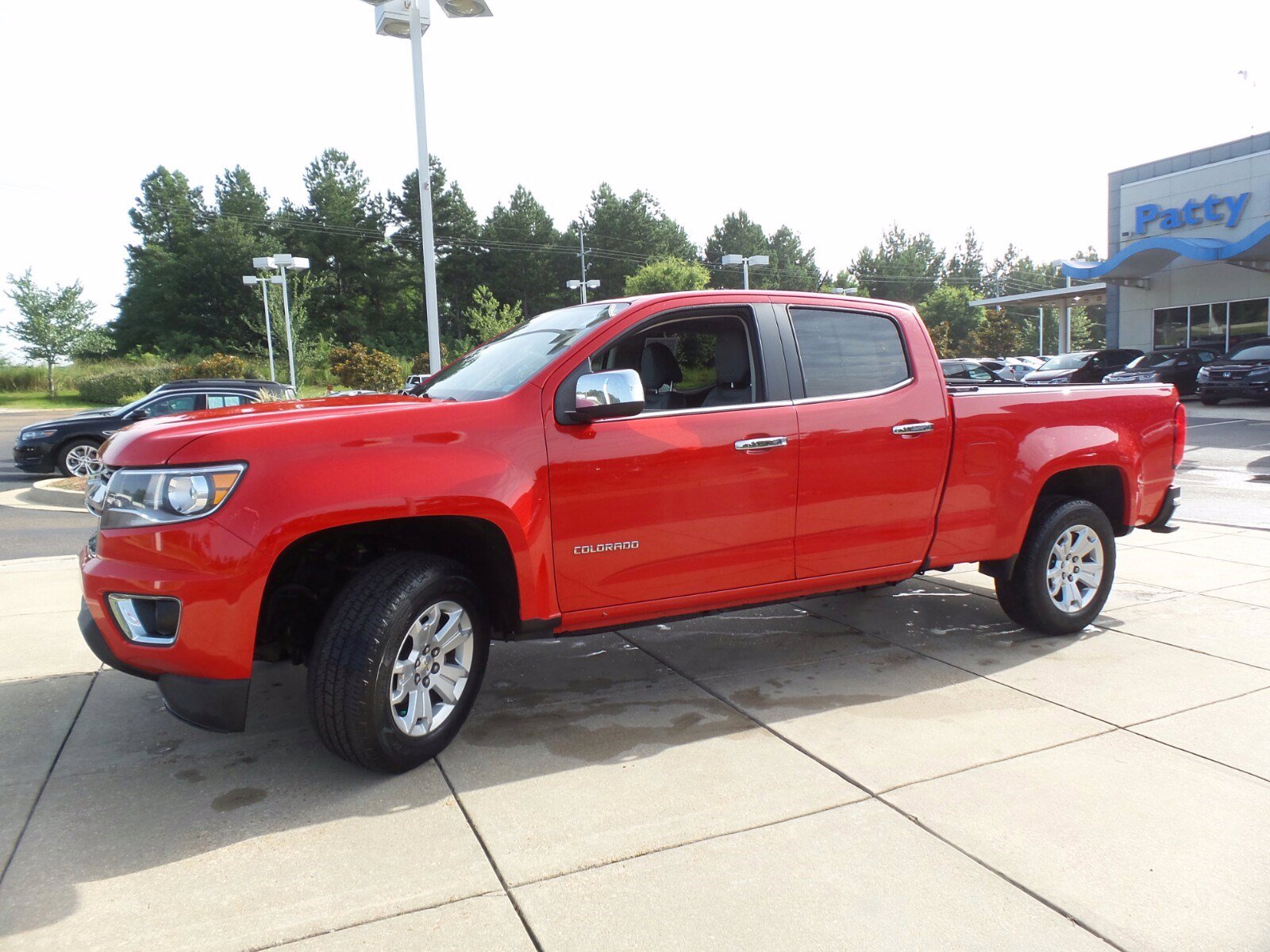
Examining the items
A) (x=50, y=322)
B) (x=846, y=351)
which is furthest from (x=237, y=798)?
(x=50, y=322)

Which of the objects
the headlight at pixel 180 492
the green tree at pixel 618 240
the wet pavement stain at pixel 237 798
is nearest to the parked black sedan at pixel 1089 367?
the wet pavement stain at pixel 237 798

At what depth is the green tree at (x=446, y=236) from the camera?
70.8 metres

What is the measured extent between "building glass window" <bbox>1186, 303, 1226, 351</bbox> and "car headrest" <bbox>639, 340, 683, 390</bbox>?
3020 cm

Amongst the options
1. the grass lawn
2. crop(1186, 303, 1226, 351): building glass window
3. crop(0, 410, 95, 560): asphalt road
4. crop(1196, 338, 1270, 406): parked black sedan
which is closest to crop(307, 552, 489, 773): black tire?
crop(0, 410, 95, 560): asphalt road

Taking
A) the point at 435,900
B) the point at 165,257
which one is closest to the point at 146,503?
the point at 435,900

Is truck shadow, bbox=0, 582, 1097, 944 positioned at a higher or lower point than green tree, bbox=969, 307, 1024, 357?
lower

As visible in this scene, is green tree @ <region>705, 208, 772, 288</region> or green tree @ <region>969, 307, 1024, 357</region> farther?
green tree @ <region>705, 208, 772, 288</region>

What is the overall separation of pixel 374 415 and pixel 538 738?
1516mm

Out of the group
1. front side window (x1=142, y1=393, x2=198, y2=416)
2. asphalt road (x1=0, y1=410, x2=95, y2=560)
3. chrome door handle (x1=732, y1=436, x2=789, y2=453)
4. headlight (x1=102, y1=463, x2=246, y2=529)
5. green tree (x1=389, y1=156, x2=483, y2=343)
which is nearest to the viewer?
headlight (x1=102, y1=463, x2=246, y2=529)

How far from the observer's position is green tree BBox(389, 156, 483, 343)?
70.8m

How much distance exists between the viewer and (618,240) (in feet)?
257

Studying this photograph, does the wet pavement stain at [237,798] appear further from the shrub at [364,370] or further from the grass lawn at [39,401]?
the grass lawn at [39,401]

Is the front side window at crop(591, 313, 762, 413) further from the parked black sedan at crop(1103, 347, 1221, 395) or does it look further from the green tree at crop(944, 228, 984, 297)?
the green tree at crop(944, 228, 984, 297)

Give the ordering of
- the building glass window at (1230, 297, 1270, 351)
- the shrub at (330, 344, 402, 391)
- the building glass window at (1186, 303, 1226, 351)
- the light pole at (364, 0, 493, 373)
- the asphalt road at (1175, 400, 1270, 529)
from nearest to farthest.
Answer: the asphalt road at (1175, 400, 1270, 529), the light pole at (364, 0, 493, 373), the building glass window at (1230, 297, 1270, 351), the building glass window at (1186, 303, 1226, 351), the shrub at (330, 344, 402, 391)
